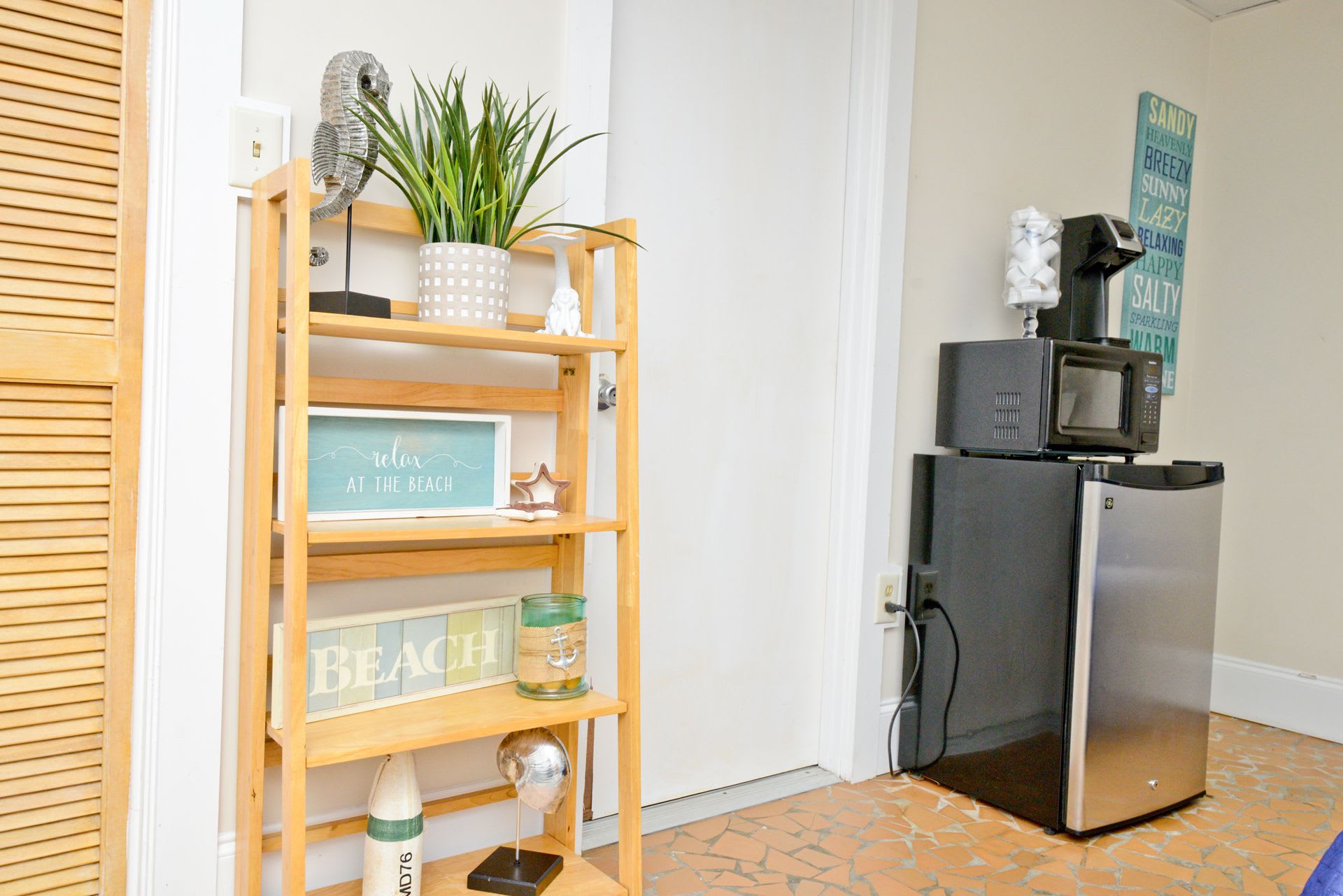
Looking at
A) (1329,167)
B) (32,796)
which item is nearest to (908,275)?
(1329,167)

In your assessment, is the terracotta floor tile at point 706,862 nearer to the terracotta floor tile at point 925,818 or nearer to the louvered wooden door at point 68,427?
the terracotta floor tile at point 925,818

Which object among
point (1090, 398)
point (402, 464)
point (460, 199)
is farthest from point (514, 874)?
point (1090, 398)

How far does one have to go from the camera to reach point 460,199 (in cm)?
133

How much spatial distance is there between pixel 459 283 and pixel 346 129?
0.25 metres

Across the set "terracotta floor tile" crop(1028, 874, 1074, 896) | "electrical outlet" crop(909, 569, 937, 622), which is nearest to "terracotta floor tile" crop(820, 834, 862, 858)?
"terracotta floor tile" crop(1028, 874, 1074, 896)

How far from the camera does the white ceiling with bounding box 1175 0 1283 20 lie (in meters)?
2.94

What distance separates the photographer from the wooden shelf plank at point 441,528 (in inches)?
46.8

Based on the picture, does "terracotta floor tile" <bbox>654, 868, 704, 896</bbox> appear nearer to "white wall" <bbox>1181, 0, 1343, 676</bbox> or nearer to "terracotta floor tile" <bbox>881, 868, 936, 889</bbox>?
"terracotta floor tile" <bbox>881, 868, 936, 889</bbox>

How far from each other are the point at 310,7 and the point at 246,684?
979 millimetres

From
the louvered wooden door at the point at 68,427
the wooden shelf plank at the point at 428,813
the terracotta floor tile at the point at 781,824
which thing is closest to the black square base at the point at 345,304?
the louvered wooden door at the point at 68,427

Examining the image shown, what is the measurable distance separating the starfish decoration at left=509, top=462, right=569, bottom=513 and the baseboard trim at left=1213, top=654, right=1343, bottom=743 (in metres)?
2.44

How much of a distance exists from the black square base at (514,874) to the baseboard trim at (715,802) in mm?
280

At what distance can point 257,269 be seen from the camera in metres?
1.31

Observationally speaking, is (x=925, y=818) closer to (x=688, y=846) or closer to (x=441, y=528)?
(x=688, y=846)
